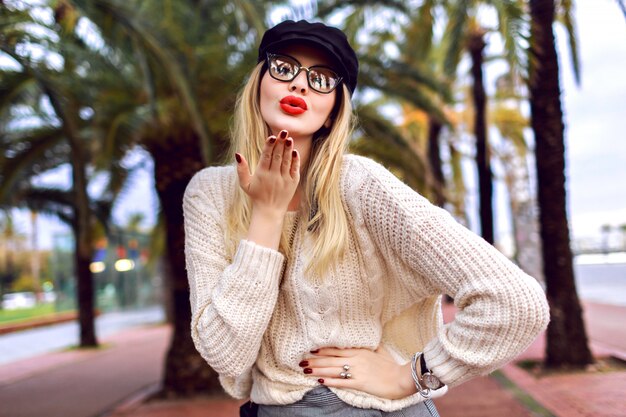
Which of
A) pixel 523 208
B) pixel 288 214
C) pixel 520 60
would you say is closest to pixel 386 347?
pixel 288 214

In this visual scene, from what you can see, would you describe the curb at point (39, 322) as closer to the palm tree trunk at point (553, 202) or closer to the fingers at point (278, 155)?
the palm tree trunk at point (553, 202)

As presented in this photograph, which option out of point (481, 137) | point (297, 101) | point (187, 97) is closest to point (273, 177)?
point (297, 101)

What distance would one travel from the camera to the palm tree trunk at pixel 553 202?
765cm

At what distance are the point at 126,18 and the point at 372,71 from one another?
367 centimetres

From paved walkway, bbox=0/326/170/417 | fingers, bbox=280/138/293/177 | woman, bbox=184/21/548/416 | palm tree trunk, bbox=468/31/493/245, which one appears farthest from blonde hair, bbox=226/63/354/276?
palm tree trunk, bbox=468/31/493/245

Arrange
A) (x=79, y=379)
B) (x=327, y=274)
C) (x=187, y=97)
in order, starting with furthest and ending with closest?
1. (x=79, y=379)
2. (x=187, y=97)
3. (x=327, y=274)

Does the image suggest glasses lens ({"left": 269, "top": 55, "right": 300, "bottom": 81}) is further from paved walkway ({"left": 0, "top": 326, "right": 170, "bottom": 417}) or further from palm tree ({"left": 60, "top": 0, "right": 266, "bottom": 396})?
→ paved walkway ({"left": 0, "top": 326, "right": 170, "bottom": 417})

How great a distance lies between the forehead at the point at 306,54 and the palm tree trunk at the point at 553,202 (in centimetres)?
679

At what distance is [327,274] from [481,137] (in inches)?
443

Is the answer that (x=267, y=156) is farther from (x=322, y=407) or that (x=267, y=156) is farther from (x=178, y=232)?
(x=178, y=232)

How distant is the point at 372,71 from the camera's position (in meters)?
8.43

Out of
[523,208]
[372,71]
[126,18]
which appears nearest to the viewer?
[126,18]

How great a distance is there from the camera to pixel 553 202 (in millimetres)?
7918

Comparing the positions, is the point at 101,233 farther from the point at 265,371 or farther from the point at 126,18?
the point at 265,371
